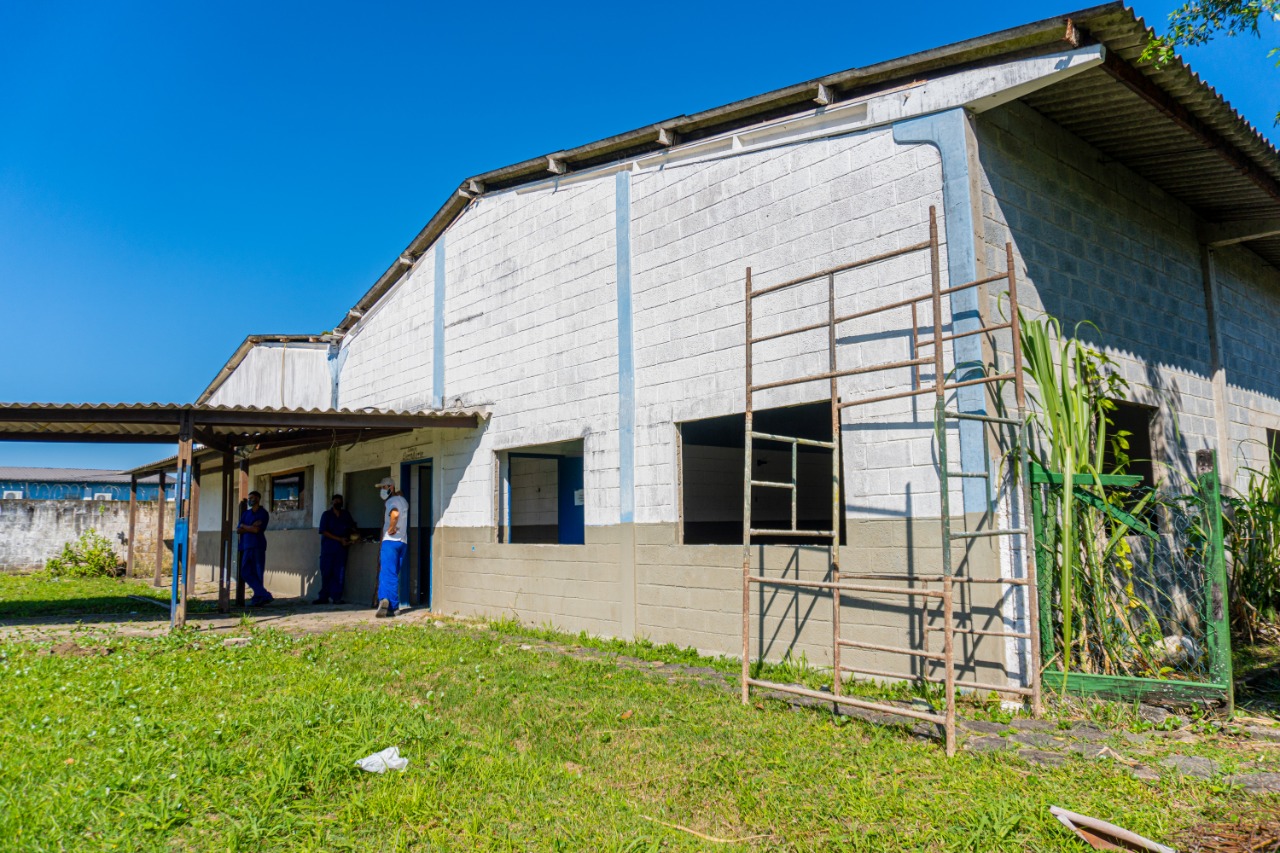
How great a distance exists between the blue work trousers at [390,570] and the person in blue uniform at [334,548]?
94.1 inches

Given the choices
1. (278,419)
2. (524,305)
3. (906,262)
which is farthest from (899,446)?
(278,419)

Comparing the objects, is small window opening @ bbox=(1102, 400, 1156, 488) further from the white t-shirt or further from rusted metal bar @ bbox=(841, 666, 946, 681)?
the white t-shirt

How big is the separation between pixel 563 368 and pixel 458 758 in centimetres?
578

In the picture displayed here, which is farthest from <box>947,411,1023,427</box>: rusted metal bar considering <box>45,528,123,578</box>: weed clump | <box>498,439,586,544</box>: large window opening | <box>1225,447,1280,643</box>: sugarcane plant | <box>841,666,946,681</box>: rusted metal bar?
<box>45,528,123,578</box>: weed clump

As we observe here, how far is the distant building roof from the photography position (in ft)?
130

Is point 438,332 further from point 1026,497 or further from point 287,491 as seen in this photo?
point 1026,497

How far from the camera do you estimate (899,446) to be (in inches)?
Result: 269

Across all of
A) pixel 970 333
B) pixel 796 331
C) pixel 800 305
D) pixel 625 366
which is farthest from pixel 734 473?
A: pixel 970 333

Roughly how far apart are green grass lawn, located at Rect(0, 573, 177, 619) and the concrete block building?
4959 millimetres

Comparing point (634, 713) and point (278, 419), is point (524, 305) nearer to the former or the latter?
point (278, 419)

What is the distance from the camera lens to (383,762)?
194 inches

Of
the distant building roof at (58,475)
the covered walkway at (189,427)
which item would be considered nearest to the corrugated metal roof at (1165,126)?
the covered walkway at (189,427)

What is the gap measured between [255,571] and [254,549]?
363 mm

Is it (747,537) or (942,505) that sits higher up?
(942,505)
